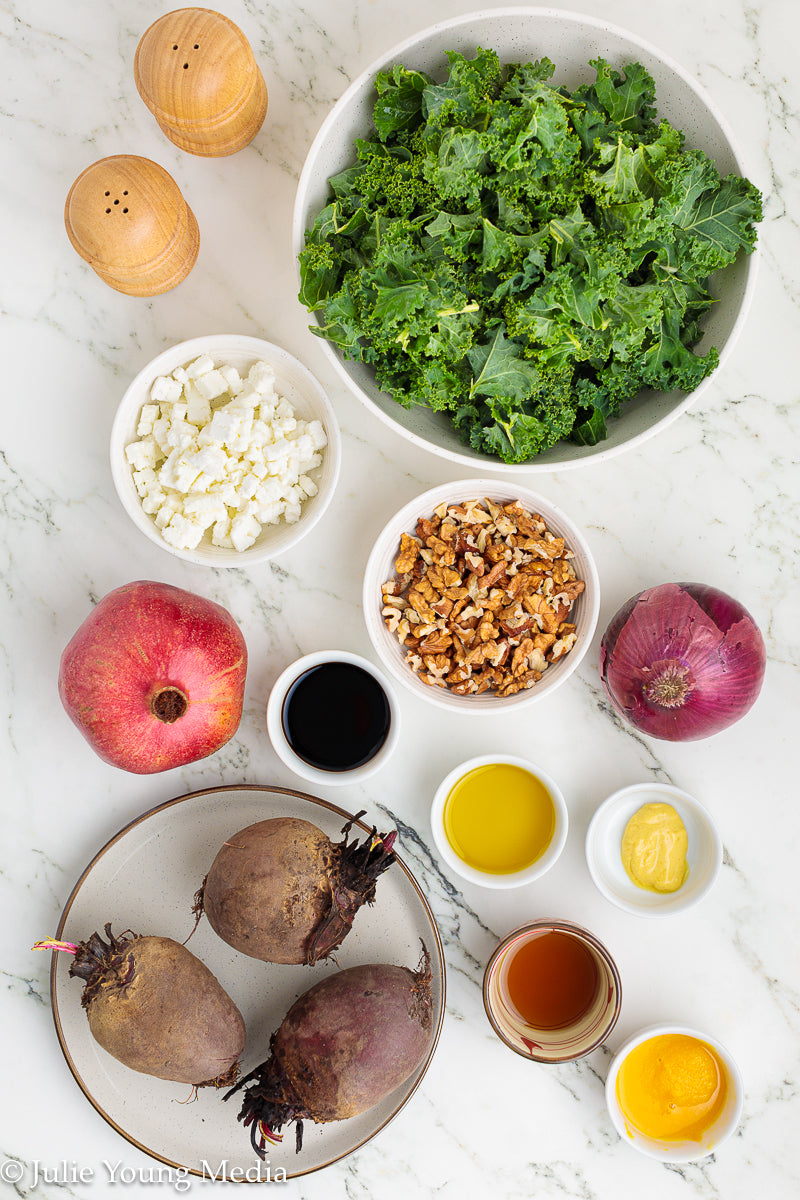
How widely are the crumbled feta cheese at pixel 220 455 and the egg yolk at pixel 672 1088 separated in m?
1.06

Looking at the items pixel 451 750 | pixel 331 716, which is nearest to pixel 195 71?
pixel 331 716

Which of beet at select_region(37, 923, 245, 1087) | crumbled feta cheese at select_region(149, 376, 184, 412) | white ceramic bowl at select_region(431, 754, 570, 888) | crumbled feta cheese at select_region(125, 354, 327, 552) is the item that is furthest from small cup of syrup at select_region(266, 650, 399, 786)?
crumbled feta cheese at select_region(149, 376, 184, 412)

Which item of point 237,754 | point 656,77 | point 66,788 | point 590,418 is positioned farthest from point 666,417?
point 66,788

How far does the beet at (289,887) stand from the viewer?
3.78 ft

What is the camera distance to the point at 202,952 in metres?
1.32

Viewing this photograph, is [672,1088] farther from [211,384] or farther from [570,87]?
[570,87]

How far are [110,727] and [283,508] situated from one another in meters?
0.41

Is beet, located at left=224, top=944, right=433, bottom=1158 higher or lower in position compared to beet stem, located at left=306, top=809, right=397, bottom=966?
lower

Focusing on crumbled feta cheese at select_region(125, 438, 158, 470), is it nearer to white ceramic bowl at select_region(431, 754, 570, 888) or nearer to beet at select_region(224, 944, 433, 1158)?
white ceramic bowl at select_region(431, 754, 570, 888)

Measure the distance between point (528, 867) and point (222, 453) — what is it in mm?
814

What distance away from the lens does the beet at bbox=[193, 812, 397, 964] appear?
1.15 meters

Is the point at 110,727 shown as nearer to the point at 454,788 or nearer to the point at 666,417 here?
the point at 454,788

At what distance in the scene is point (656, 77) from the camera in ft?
3.58

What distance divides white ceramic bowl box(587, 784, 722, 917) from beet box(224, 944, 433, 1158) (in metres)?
0.35
